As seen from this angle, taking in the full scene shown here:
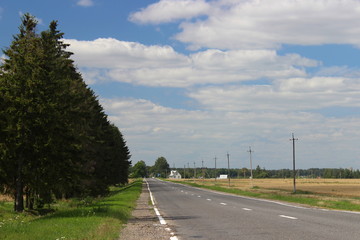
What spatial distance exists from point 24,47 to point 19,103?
4.06m

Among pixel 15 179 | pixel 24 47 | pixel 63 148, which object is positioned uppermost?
pixel 24 47

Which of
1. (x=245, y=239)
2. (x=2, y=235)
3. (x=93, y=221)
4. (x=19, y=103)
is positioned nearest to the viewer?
(x=245, y=239)

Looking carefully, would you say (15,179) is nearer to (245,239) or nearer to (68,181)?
(68,181)

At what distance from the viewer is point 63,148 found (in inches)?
921

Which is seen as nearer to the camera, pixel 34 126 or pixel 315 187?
pixel 34 126

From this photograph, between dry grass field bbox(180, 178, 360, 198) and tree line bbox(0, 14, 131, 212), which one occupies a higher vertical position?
tree line bbox(0, 14, 131, 212)

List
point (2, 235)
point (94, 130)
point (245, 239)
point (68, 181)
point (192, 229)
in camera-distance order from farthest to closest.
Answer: point (94, 130) < point (68, 181) < point (192, 229) < point (2, 235) < point (245, 239)

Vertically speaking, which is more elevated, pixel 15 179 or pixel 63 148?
pixel 63 148

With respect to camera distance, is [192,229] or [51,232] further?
[192,229]

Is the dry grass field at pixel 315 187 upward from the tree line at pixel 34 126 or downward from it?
downward

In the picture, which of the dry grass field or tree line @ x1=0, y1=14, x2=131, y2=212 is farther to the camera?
the dry grass field

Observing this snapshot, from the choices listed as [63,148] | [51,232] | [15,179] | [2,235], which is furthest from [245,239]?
[15,179]

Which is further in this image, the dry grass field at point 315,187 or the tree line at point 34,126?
the dry grass field at point 315,187

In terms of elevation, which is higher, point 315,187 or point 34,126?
point 34,126
